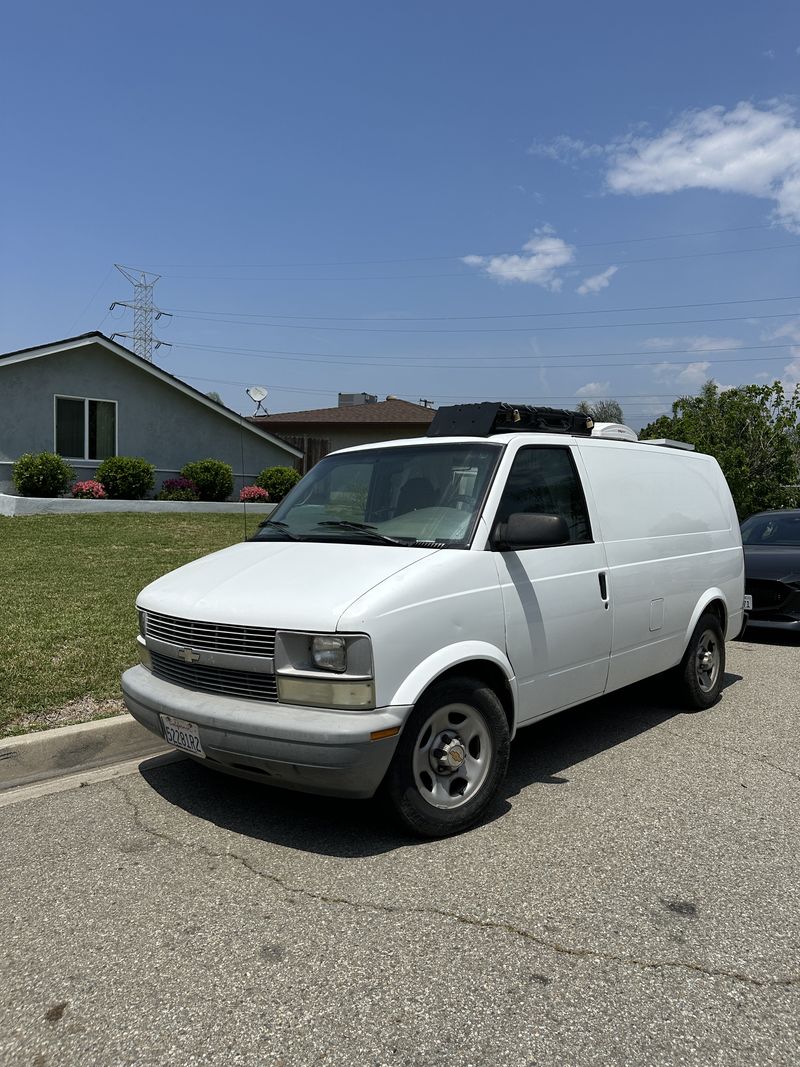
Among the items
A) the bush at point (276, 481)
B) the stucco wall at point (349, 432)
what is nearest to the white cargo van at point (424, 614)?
the bush at point (276, 481)

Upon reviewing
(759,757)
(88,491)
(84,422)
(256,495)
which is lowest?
(759,757)

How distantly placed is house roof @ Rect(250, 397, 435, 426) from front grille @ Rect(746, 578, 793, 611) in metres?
25.0

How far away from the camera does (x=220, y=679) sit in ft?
12.7

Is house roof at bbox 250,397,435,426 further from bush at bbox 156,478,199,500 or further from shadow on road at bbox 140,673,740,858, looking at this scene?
shadow on road at bbox 140,673,740,858

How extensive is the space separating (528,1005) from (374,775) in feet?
3.71

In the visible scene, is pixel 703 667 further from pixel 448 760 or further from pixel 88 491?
pixel 88 491

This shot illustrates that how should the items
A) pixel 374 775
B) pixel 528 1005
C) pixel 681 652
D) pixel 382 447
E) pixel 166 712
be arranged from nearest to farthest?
1. pixel 528 1005
2. pixel 374 775
3. pixel 166 712
4. pixel 382 447
5. pixel 681 652

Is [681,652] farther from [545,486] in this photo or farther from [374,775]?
[374,775]

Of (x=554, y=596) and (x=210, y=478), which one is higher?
(x=210, y=478)

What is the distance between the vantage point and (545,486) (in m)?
4.78

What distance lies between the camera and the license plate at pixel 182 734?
3822 mm

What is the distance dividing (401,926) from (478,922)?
0.30 meters

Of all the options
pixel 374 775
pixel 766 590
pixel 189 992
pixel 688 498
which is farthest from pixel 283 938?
pixel 766 590

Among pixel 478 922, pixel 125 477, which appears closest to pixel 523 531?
pixel 478 922
